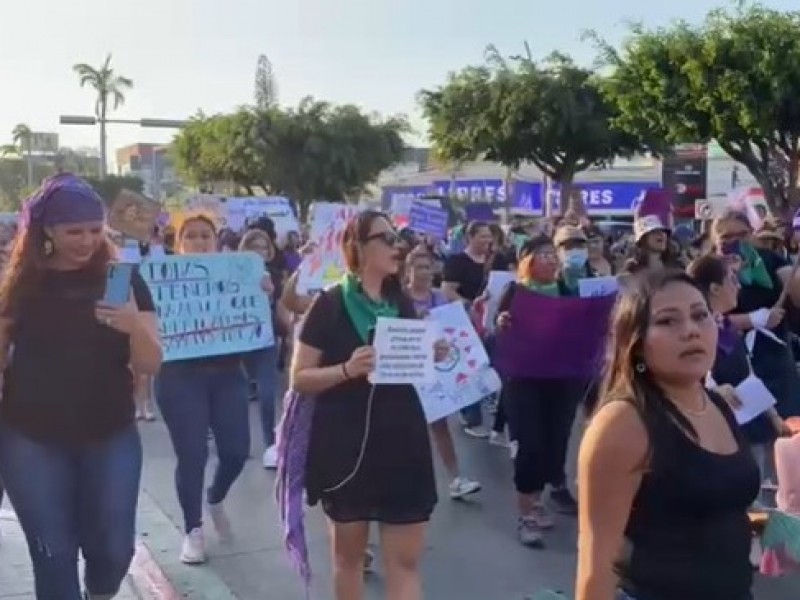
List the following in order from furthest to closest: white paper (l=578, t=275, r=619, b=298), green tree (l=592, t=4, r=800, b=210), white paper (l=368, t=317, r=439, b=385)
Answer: green tree (l=592, t=4, r=800, b=210), white paper (l=578, t=275, r=619, b=298), white paper (l=368, t=317, r=439, b=385)

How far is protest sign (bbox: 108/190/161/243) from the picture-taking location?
169 inches

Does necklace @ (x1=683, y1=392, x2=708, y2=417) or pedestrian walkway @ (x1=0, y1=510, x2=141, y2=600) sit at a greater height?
necklace @ (x1=683, y1=392, x2=708, y2=417)

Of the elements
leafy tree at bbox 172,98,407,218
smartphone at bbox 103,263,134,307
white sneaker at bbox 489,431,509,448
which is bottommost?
white sneaker at bbox 489,431,509,448

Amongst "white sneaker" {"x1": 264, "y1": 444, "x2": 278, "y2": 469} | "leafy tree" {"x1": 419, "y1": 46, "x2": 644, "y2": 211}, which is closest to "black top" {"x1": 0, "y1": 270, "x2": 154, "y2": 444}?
"white sneaker" {"x1": 264, "y1": 444, "x2": 278, "y2": 469}

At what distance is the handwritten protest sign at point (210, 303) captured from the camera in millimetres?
5801

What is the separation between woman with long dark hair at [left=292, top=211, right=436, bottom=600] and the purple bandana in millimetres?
826

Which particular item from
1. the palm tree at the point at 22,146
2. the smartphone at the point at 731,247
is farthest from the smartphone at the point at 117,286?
the palm tree at the point at 22,146

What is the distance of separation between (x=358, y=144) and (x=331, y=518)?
34.5 m

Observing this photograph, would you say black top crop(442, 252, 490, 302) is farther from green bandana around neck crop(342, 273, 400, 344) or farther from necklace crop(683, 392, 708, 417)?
necklace crop(683, 392, 708, 417)

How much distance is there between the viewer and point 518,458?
5941 mm

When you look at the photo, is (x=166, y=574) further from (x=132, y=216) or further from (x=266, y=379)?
(x=266, y=379)

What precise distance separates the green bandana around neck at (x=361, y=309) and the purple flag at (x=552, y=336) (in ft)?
6.62

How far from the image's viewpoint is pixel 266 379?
7.46 metres

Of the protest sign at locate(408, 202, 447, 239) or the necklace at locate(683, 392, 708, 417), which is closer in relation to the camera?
the necklace at locate(683, 392, 708, 417)
